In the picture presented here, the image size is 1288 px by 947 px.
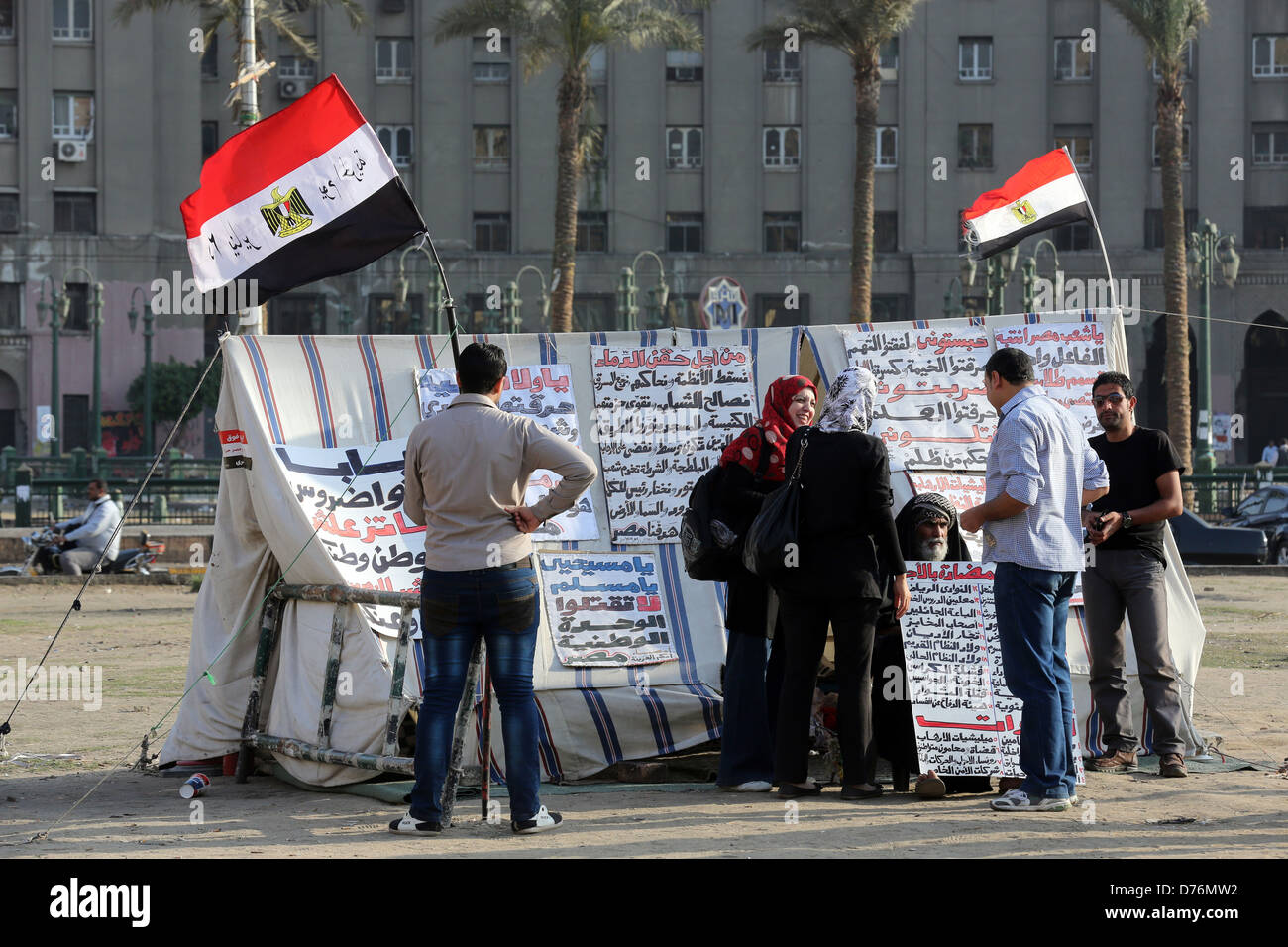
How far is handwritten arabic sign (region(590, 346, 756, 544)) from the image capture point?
8.44 m

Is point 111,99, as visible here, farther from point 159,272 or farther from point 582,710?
point 582,710

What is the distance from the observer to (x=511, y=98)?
53.0 m

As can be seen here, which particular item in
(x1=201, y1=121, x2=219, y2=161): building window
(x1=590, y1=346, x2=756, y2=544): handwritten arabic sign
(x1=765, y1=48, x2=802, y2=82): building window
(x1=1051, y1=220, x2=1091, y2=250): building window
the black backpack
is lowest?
the black backpack

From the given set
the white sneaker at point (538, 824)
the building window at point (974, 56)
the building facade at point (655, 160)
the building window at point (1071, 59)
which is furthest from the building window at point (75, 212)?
the white sneaker at point (538, 824)

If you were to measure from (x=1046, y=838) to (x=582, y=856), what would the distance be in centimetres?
193

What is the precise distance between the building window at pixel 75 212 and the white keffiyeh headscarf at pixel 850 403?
166 feet

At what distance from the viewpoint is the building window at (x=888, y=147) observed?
5278cm

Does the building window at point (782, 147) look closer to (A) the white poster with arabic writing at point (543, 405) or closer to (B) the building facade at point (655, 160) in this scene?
(B) the building facade at point (655, 160)

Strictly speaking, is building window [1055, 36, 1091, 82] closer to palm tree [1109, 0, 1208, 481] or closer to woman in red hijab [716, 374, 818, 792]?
palm tree [1109, 0, 1208, 481]

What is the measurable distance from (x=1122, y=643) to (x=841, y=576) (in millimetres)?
2067

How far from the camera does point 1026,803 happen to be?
681 centimetres

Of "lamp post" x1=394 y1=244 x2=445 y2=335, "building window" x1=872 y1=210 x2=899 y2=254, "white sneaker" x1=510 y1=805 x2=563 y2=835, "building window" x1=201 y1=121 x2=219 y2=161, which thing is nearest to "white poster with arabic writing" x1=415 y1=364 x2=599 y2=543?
"white sneaker" x1=510 y1=805 x2=563 y2=835

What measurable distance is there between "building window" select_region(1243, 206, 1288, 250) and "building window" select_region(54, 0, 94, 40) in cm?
4049
